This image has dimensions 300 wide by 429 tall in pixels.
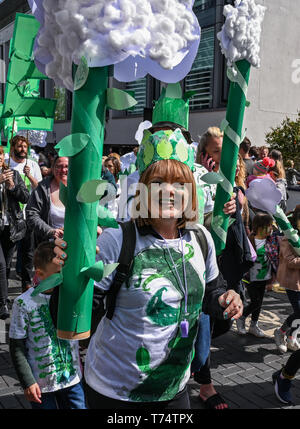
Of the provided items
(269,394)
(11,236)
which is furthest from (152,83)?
(269,394)

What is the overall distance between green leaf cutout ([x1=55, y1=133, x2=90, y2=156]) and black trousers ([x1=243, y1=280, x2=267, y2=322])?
395 centimetres

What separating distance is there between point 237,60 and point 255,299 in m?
3.05

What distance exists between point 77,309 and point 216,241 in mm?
1426

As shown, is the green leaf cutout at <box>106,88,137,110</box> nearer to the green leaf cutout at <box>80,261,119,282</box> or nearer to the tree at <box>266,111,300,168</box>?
the green leaf cutout at <box>80,261,119,282</box>

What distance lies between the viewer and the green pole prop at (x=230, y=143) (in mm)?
2648

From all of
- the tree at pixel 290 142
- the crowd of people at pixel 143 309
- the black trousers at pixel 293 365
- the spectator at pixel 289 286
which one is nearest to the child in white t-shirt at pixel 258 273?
the spectator at pixel 289 286

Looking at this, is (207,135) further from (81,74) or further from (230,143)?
(81,74)

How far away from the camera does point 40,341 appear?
2.42 meters

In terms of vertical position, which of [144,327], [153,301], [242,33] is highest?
Result: [242,33]

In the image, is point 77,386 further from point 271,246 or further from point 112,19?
point 271,246

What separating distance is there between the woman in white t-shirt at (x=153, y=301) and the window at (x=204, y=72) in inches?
660

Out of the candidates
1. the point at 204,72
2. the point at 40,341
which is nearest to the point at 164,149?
the point at 40,341

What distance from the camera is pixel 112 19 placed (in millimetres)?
1442

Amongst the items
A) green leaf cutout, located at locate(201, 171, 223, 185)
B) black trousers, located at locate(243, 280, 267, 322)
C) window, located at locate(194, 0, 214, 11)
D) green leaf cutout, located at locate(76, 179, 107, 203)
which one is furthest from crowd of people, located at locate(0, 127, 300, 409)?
window, located at locate(194, 0, 214, 11)
